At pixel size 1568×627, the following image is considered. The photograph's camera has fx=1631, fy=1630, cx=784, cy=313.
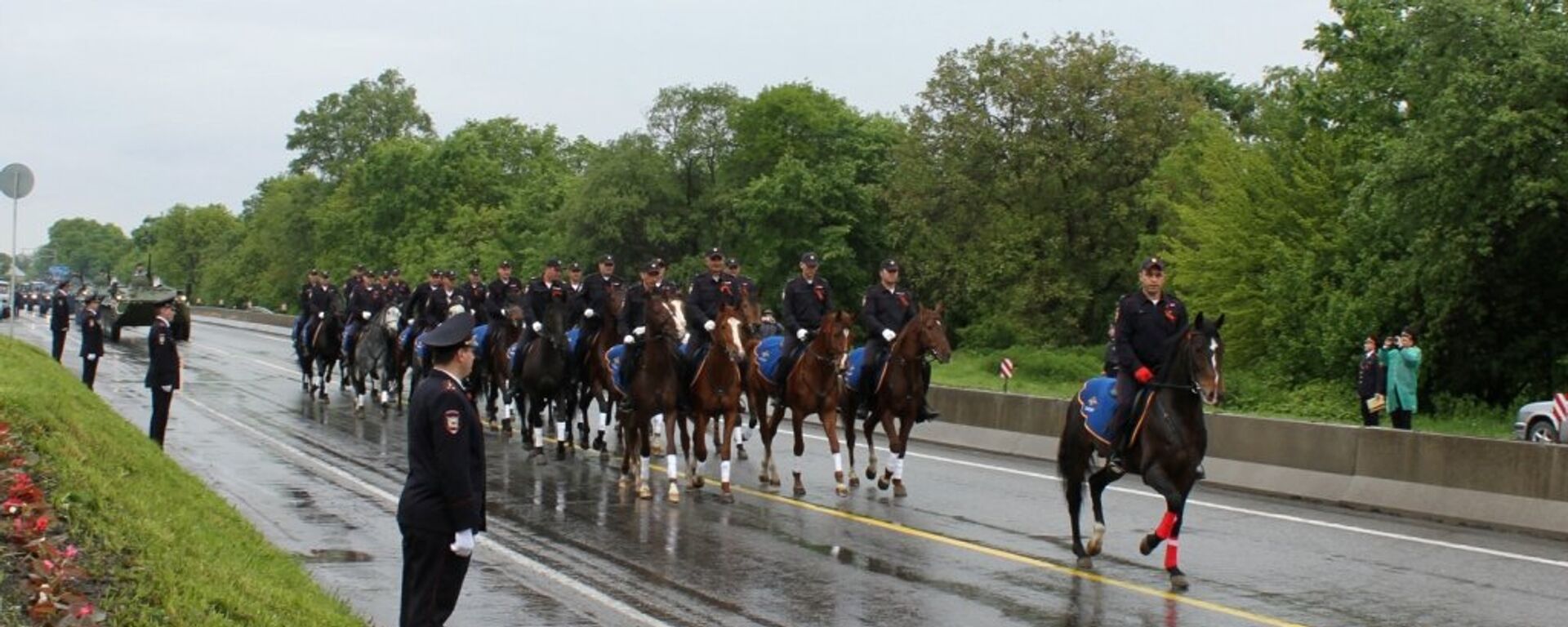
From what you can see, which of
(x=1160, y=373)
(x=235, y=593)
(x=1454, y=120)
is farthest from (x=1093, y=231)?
(x=235, y=593)

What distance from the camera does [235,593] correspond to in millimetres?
9164

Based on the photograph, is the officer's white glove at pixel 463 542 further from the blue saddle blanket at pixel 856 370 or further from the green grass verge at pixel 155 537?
the blue saddle blanket at pixel 856 370

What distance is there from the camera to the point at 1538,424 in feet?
94.8

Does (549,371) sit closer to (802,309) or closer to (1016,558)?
(802,309)

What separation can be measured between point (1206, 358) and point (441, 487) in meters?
6.57

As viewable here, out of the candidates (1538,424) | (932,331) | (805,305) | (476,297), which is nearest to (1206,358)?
(932,331)

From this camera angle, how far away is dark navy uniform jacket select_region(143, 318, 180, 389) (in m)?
20.1

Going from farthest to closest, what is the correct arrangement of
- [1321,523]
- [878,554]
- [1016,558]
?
[1321,523], [878,554], [1016,558]

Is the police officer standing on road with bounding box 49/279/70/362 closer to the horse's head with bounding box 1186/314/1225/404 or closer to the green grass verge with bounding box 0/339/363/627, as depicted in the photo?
the green grass verge with bounding box 0/339/363/627

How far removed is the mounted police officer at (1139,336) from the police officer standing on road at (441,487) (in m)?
6.55

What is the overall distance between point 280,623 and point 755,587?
4220mm

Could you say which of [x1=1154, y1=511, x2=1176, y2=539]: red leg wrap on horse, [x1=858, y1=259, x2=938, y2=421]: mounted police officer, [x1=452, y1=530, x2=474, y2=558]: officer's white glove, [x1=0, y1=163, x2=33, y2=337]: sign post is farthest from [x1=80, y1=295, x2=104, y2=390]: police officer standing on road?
[x1=452, y1=530, x2=474, y2=558]: officer's white glove

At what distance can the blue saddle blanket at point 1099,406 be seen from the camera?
13.6m

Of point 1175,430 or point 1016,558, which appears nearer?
point 1175,430
